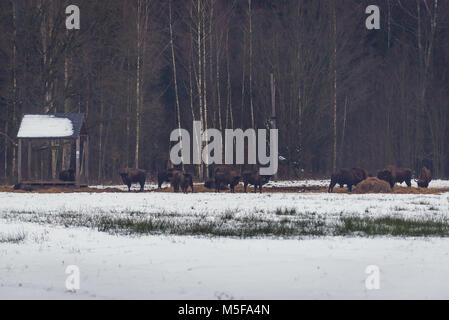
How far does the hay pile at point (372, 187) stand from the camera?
114 feet

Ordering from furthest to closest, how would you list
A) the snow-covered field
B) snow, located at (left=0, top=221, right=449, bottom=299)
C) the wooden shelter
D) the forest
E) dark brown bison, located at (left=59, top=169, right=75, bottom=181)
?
the forest
dark brown bison, located at (left=59, top=169, right=75, bottom=181)
the wooden shelter
the snow-covered field
snow, located at (left=0, top=221, right=449, bottom=299)

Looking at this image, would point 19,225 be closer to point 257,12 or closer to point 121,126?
point 121,126

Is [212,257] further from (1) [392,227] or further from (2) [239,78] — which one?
(2) [239,78]

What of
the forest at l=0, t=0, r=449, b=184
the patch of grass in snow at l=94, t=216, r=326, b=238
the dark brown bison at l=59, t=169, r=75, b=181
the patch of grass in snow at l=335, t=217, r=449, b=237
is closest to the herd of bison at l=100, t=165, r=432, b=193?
the dark brown bison at l=59, t=169, r=75, b=181

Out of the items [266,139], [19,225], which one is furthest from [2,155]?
[19,225]

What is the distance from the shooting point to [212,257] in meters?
12.4

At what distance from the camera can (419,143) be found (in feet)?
182

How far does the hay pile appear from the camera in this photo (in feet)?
114

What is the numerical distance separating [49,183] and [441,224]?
22358mm

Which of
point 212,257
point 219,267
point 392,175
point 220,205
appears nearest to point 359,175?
point 392,175

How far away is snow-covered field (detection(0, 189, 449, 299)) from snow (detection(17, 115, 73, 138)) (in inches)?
548

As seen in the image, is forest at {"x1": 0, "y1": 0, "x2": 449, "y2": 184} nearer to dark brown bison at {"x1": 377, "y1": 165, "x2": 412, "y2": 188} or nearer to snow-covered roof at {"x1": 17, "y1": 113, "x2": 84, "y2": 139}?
snow-covered roof at {"x1": 17, "y1": 113, "x2": 84, "y2": 139}

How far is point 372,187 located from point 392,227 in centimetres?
1789

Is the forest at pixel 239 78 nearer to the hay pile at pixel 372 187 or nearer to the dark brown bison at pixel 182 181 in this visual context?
the dark brown bison at pixel 182 181
